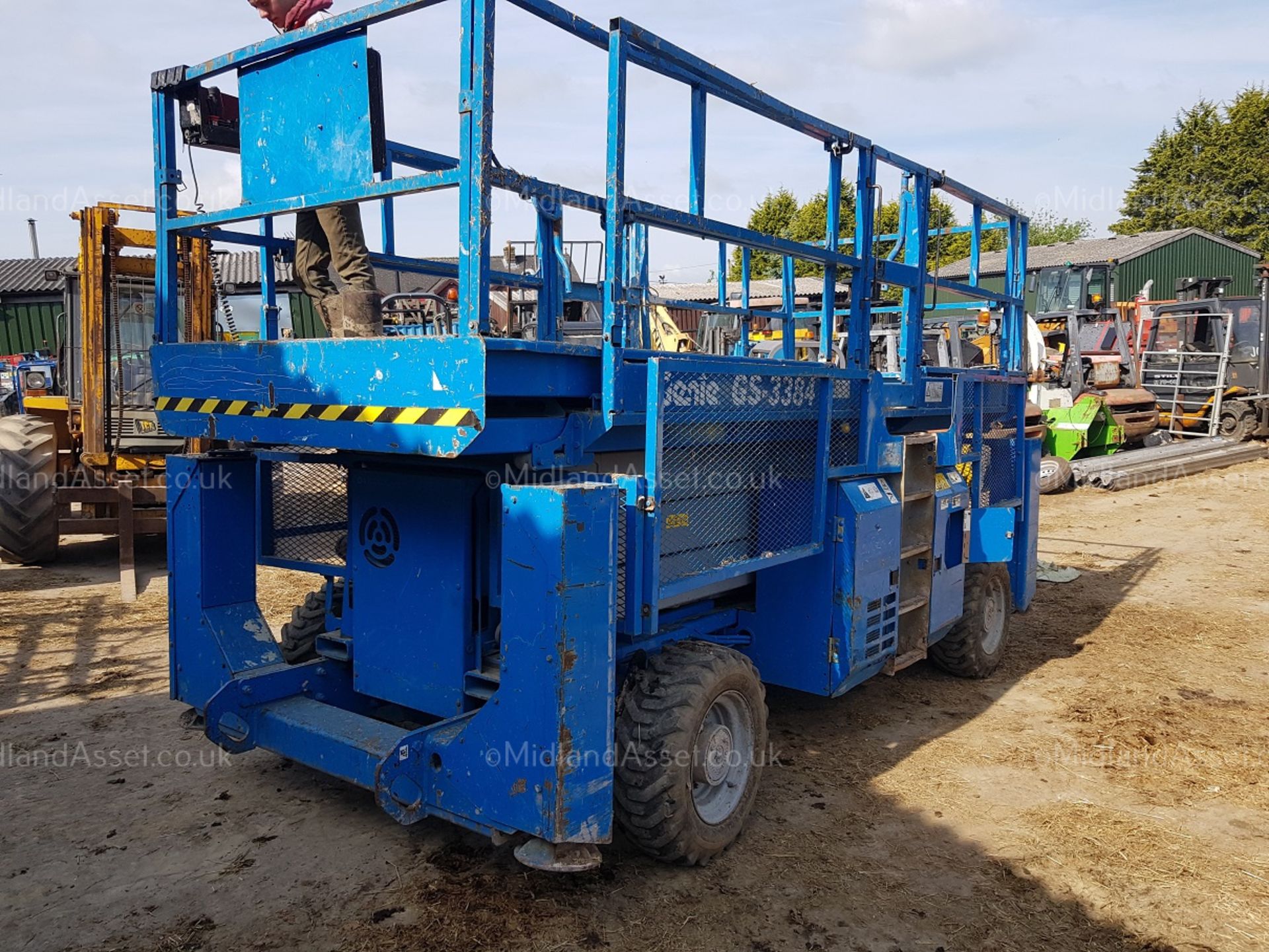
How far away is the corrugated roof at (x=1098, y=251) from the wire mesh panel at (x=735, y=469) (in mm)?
28676

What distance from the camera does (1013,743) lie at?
4688 mm

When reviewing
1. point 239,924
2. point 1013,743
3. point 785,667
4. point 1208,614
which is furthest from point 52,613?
point 1208,614

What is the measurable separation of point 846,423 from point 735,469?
84 cm

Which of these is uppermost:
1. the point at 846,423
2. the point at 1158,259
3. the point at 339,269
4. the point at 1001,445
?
the point at 1158,259

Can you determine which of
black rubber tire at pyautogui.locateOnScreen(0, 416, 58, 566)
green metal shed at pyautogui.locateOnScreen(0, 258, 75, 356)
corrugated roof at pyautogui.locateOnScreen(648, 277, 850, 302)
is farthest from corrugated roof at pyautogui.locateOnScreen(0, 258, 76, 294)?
black rubber tire at pyautogui.locateOnScreen(0, 416, 58, 566)

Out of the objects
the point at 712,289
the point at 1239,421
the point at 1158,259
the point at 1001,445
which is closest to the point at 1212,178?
the point at 1158,259

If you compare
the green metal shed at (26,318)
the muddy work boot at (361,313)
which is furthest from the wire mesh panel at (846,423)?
the green metal shed at (26,318)

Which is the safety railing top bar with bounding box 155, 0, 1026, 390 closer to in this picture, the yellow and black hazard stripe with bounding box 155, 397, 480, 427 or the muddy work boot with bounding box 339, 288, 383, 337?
the yellow and black hazard stripe with bounding box 155, 397, 480, 427

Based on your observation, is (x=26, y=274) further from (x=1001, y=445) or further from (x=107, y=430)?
(x=1001, y=445)

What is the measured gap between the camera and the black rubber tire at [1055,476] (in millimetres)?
13305

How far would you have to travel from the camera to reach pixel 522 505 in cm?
284

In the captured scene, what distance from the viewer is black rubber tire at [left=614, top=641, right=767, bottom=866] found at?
3170 mm

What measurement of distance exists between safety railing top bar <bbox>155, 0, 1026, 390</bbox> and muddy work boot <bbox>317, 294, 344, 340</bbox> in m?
0.41

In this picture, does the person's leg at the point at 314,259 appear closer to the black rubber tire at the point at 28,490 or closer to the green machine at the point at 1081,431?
the black rubber tire at the point at 28,490
